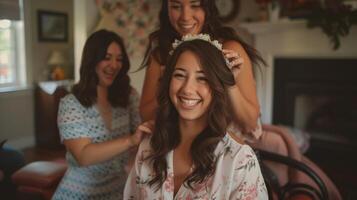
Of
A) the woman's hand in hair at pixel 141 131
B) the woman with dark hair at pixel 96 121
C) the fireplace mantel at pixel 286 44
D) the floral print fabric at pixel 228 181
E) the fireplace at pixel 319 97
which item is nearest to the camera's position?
the floral print fabric at pixel 228 181

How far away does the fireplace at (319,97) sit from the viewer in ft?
10.7

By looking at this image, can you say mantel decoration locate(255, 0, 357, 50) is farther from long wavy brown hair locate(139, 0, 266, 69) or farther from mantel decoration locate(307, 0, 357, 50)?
long wavy brown hair locate(139, 0, 266, 69)

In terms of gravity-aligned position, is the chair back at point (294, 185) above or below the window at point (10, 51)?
below

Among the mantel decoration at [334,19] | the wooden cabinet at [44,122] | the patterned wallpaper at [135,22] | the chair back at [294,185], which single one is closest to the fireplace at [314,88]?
the mantel decoration at [334,19]

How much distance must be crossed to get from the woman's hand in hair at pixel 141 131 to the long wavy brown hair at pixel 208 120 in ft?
0.09

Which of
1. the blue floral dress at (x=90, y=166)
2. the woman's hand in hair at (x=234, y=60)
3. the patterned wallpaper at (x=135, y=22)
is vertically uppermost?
the patterned wallpaper at (x=135, y=22)

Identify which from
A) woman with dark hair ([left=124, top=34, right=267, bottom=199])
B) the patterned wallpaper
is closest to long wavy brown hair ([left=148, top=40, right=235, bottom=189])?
woman with dark hair ([left=124, top=34, right=267, bottom=199])

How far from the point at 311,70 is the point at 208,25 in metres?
2.45

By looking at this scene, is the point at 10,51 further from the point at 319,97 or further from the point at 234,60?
the point at 319,97

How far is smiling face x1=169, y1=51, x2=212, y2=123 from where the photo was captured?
983 millimetres

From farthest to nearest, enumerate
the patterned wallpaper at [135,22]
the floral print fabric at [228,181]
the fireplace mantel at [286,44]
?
the fireplace mantel at [286,44], the patterned wallpaper at [135,22], the floral print fabric at [228,181]

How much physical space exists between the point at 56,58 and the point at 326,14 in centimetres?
208

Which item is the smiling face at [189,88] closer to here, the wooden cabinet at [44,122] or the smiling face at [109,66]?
the smiling face at [109,66]

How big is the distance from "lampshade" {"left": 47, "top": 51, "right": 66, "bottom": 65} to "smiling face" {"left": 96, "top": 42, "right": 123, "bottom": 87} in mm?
1018
